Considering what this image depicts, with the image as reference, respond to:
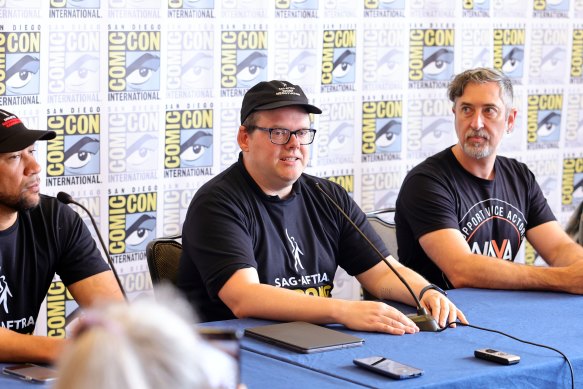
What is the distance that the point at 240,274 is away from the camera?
2580mm

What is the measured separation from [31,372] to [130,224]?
5.44ft

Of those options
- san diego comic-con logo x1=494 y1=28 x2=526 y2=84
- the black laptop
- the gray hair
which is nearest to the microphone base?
the black laptop

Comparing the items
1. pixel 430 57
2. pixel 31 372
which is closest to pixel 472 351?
pixel 31 372

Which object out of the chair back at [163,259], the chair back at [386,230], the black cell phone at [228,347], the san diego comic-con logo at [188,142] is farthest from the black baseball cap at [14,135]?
the black cell phone at [228,347]

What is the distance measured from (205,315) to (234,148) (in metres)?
1.14

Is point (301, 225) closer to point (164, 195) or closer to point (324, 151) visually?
point (164, 195)

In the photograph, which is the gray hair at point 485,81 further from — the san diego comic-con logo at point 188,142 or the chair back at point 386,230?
the san diego comic-con logo at point 188,142

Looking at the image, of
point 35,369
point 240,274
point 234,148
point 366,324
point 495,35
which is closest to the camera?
point 35,369

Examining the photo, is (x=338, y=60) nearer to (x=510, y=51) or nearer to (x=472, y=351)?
(x=510, y=51)

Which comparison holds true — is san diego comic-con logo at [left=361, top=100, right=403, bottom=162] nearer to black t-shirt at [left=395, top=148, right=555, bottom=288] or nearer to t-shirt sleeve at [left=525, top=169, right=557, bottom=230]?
black t-shirt at [left=395, top=148, right=555, bottom=288]

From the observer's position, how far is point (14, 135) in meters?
2.63

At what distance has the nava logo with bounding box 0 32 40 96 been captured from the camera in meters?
3.23

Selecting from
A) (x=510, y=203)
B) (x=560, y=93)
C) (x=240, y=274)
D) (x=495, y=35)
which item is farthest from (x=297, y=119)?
(x=560, y=93)

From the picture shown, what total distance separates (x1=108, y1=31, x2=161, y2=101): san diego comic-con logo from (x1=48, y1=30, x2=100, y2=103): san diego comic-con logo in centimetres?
6
